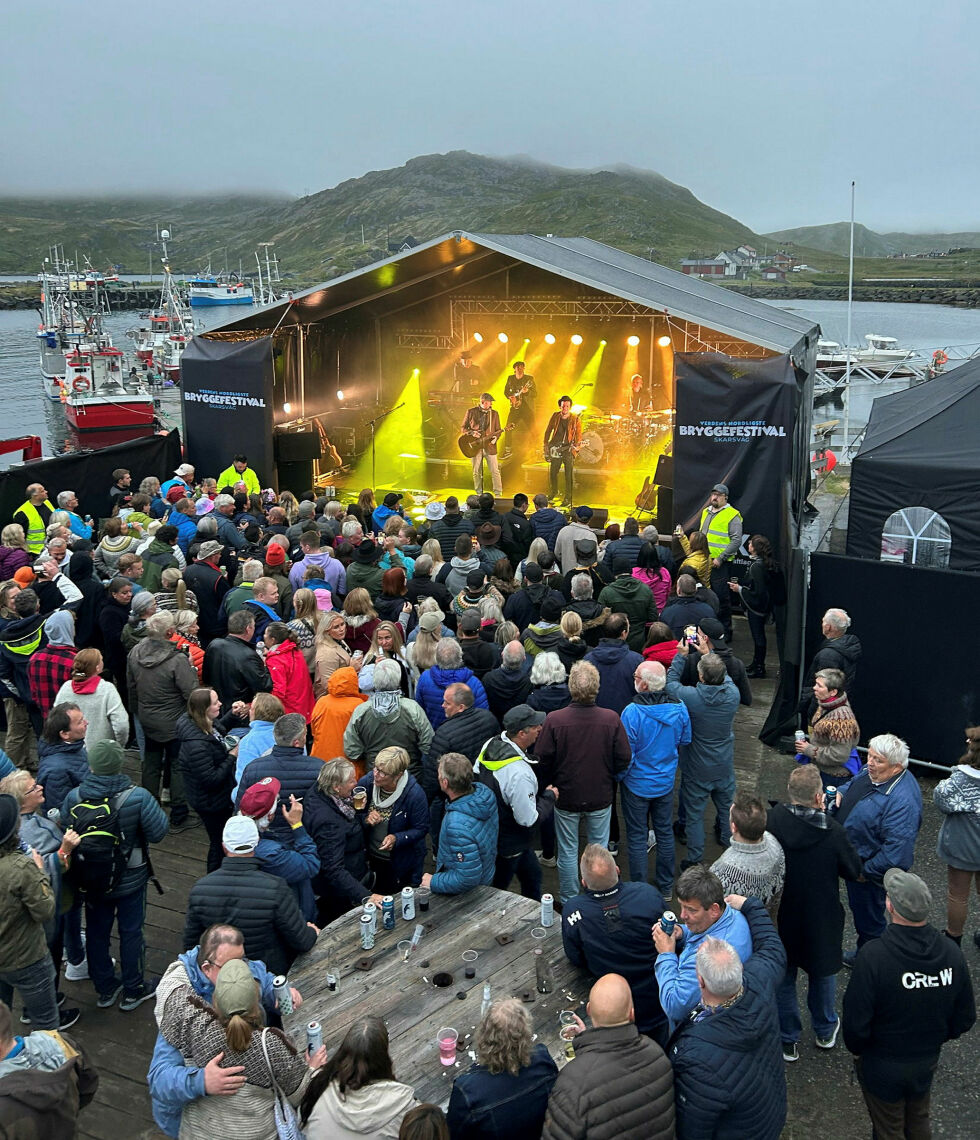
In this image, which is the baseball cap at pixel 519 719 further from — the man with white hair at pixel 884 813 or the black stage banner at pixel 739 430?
the black stage banner at pixel 739 430

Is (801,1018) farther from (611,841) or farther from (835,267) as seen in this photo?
(835,267)

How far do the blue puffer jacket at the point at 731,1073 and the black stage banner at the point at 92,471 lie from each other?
406 inches

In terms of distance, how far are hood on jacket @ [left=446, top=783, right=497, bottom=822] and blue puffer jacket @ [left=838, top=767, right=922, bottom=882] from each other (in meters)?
1.51

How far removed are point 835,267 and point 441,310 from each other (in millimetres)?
153102

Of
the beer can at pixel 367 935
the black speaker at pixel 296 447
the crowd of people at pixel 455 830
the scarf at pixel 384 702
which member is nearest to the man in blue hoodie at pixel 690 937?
the crowd of people at pixel 455 830

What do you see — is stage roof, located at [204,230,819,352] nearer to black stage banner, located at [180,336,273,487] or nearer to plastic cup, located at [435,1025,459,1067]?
black stage banner, located at [180,336,273,487]

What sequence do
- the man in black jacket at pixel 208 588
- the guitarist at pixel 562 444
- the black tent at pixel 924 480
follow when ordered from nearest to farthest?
the man in black jacket at pixel 208 588, the black tent at pixel 924 480, the guitarist at pixel 562 444

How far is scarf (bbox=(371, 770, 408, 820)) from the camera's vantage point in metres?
4.06

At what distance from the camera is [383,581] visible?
6.38 metres

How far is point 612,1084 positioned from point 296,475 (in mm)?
11871

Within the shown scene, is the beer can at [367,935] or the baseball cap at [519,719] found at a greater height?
the baseball cap at [519,719]

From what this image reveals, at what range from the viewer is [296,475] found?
1355 centimetres

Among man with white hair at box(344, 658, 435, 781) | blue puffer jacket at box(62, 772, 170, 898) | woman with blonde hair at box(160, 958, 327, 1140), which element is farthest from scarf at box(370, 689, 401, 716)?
woman with blonde hair at box(160, 958, 327, 1140)

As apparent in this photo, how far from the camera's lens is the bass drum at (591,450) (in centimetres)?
1498
